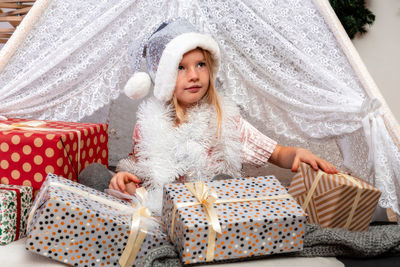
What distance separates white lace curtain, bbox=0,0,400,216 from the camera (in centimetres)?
144

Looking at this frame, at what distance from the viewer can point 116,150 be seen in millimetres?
1910

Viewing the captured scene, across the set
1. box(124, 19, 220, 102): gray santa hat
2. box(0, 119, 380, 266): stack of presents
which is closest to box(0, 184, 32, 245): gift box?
box(0, 119, 380, 266): stack of presents

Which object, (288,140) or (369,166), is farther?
(288,140)

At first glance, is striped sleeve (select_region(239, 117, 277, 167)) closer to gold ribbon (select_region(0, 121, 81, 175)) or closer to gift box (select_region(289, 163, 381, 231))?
gift box (select_region(289, 163, 381, 231))

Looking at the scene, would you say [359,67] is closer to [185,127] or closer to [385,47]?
[185,127]

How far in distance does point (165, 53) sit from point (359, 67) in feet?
1.99

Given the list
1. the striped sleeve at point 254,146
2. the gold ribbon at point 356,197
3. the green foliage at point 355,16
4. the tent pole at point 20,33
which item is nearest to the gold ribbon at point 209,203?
the gold ribbon at point 356,197

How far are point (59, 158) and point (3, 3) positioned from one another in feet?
2.84

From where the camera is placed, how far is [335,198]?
46.8 inches

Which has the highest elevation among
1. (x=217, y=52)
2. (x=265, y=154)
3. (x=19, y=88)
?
(x=217, y=52)

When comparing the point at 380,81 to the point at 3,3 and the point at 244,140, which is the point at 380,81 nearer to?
the point at 244,140

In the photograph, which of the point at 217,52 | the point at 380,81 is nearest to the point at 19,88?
the point at 217,52

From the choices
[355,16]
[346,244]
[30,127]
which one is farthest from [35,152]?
[355,16]

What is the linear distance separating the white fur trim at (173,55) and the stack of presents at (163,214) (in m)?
0.31
